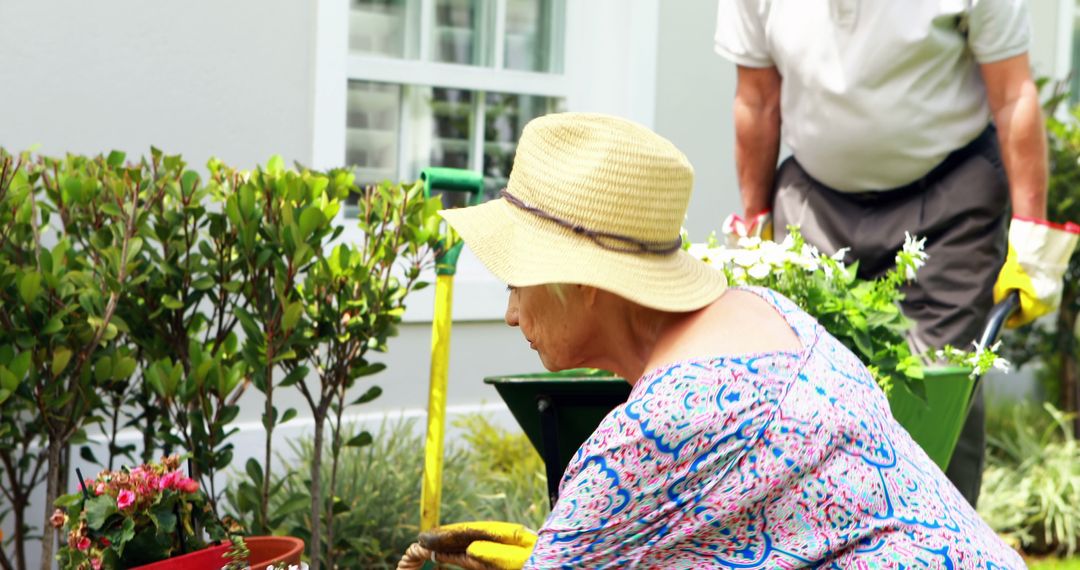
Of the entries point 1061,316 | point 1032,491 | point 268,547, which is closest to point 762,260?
point 268,547

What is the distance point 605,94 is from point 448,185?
2.57 metres

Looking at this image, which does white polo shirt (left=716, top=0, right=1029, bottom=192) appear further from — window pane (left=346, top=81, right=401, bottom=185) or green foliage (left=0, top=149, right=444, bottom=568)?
window pane (left=346, top=81, right=401, bottom=185)

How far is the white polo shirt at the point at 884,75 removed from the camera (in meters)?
3.63

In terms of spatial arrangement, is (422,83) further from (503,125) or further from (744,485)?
(744,485)

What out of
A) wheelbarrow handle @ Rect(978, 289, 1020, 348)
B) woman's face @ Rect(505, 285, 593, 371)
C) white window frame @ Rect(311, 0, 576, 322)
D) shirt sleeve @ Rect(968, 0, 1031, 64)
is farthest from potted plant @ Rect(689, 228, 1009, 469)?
white window frame @ Rect(311, 0, 576, 322)

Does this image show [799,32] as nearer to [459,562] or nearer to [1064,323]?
[459,562]

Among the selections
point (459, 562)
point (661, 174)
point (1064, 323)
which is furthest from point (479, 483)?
point (1064, 323)

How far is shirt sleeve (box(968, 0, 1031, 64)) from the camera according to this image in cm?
357

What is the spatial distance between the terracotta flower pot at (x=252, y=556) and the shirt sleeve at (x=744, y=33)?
6.47 ft

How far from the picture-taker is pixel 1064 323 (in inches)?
261

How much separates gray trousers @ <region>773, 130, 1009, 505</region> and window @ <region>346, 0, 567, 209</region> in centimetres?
216

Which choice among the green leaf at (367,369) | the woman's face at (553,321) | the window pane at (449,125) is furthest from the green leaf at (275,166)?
the window pane at (449,125)

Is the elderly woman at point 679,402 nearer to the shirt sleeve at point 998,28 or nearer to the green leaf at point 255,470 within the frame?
the green leaf at point 255,470

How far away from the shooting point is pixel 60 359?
3.07 meters
